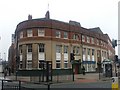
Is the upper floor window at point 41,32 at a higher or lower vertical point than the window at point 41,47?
higher

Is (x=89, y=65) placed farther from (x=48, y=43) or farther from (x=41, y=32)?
(x=41, y=32)

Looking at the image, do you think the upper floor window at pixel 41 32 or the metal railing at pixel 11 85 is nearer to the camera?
the metal railing at pixel 11 85

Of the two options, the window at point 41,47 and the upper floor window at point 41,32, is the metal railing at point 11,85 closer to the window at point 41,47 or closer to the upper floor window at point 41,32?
the window at point 41,47

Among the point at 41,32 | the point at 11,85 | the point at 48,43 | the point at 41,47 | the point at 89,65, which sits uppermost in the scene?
the point at 41,32

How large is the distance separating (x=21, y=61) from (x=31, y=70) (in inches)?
144

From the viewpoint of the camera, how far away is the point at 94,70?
69188 mm

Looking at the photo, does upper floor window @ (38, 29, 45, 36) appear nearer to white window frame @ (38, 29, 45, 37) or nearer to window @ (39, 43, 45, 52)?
white window frame @ (38, 29, 45, 37)

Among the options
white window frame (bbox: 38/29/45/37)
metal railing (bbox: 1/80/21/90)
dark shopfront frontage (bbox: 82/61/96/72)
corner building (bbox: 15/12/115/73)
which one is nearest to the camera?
metal railing (bbox: 1/80/21/90)

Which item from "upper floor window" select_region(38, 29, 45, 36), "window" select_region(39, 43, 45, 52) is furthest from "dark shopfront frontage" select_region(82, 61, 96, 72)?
"upper floor window" select_region(38, 29, 45, 36)

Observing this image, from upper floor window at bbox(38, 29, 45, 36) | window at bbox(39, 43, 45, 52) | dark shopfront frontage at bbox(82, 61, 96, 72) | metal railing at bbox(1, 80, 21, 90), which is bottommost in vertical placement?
metal railing at bbox(1, 80, 21, 90)

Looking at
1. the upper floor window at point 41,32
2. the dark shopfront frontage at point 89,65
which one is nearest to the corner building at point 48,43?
the upper floor window at point 41,32

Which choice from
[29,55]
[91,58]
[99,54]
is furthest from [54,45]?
[99,54]

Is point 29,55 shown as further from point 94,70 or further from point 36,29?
point 94,70

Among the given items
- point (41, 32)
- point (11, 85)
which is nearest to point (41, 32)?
point (41, 32)
